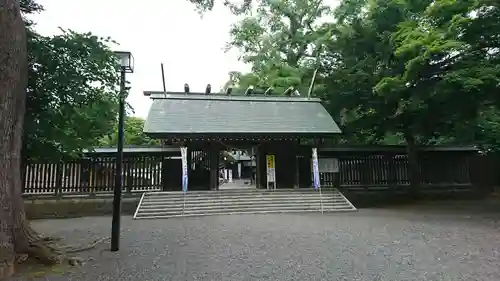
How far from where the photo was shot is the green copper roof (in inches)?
525

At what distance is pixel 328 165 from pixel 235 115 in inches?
187

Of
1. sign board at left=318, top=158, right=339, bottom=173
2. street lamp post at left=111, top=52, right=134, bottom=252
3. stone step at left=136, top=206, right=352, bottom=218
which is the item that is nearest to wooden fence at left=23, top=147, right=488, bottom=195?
sign board at left=318, top=158, right=339, bottom=173

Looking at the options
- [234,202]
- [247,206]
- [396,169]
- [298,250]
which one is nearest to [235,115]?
[234,202]

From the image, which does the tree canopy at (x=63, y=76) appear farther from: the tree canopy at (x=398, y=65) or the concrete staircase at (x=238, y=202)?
the tree canopy at (x=398, y=65)

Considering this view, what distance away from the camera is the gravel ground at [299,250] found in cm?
425

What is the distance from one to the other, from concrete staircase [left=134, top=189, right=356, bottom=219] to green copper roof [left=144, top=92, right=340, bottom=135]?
244 cm

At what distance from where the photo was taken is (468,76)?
9.62 m

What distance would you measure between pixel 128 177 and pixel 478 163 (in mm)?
16130

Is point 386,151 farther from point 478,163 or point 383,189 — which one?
point 478,163

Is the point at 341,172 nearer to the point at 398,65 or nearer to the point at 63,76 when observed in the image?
the point at 398,65

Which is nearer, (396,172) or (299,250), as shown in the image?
(299,250)

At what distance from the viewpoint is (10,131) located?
430 centimetres

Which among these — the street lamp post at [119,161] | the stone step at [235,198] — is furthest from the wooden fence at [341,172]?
the street lamp post at [119,161]

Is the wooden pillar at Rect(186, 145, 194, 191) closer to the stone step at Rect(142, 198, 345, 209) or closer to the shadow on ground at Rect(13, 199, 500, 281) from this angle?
the stone step at Rect(142, 198, 345, 209)
